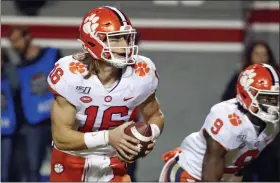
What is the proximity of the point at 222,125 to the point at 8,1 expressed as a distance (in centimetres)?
169

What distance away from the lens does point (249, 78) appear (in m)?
3.74

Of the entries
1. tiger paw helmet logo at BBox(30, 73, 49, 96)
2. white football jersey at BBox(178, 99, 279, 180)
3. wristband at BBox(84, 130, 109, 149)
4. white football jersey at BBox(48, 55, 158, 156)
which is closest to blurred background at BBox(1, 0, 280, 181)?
tiger paw helmet logo at BBox(30, 73, 49, 96)

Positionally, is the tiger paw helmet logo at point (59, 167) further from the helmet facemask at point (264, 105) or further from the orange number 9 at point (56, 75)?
the helmet facemask at point (264, 105)

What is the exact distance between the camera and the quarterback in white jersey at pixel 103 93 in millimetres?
3324

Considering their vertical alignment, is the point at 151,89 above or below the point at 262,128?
above

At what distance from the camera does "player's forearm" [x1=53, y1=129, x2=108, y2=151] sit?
331 cm

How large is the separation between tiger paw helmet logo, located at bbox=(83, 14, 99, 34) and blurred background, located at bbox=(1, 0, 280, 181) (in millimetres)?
Answer: 1107

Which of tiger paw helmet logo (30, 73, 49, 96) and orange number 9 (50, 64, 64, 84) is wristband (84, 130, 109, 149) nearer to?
orange number 9 (50, 64, 64, 84)

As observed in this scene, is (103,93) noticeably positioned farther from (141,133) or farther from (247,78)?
(247,78)

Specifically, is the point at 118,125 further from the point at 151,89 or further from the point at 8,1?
the point at 8,1

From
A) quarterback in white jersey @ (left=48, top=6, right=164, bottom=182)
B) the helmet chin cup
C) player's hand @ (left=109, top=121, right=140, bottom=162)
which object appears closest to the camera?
player's hand @ (left=109, top=121, right=140, bottom=162)

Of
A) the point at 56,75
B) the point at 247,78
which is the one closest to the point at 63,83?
the point at 56,75

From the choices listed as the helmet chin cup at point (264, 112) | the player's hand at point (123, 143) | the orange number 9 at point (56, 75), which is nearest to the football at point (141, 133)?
the player's hand at point (123, 143)

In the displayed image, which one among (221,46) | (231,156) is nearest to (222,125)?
(231,156)
